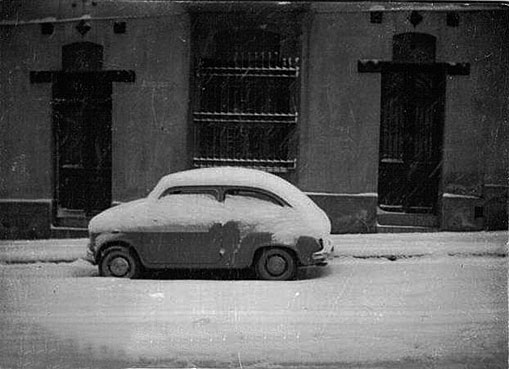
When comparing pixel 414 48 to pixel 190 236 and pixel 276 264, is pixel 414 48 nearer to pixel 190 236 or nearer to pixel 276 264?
pixel 276 264

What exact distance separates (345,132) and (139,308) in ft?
5.65

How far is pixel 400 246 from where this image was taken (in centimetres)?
418

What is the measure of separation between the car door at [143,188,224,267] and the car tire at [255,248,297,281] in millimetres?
280

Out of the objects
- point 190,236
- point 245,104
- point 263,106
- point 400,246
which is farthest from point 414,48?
point 190,236

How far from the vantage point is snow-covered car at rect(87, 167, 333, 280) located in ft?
13.2

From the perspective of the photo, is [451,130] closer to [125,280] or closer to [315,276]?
[315,276]

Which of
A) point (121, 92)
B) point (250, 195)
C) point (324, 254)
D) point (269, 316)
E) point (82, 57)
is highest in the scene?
point (82, 57)

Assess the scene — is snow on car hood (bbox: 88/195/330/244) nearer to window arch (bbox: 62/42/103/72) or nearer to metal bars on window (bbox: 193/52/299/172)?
metal bars on window (bbox: 193/52/299/172)

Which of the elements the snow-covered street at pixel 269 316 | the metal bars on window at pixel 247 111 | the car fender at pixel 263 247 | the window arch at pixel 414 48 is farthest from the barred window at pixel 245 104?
the snow-covered street at pixel 269 316

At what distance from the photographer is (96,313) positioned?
410 cm

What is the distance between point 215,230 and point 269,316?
64 cm

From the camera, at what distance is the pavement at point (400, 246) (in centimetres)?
414

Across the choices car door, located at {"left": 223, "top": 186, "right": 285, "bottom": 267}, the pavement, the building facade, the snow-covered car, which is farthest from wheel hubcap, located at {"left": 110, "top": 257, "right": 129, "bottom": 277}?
car door, located at {"left": 223, "top": 186, "right": 285, "bottom": 267}

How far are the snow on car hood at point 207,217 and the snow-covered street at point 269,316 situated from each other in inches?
11.1
